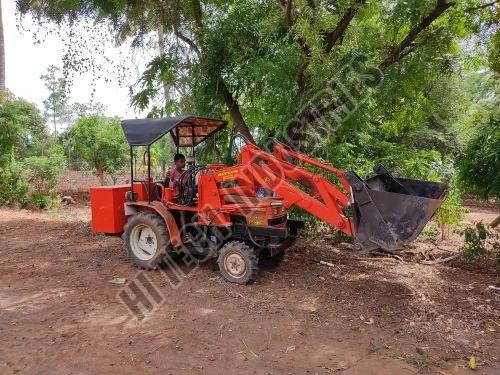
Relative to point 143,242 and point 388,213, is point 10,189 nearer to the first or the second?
point 143,242

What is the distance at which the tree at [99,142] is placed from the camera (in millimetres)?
16094

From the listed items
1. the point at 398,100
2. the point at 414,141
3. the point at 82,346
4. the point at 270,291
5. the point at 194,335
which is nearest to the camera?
the point at 82,346

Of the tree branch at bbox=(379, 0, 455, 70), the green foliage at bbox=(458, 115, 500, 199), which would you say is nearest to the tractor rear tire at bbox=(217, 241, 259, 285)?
the green foliage at bbox=(458, 115, 500, 199)

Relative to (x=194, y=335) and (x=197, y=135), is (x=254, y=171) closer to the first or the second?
(x=197, y=135)

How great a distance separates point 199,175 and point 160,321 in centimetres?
242

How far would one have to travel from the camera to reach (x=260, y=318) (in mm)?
5113

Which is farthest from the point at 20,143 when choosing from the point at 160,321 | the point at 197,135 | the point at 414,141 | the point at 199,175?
the point at 414,141

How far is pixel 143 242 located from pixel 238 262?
6.15ft

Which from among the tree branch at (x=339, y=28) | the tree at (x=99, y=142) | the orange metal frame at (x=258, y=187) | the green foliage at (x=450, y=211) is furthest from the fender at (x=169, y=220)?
the tree at (x=99, y=142)

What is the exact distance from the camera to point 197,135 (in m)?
7.93

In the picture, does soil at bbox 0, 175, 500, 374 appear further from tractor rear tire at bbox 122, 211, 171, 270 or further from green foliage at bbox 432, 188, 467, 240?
green foliage at bbox 432, 188, 467, 240

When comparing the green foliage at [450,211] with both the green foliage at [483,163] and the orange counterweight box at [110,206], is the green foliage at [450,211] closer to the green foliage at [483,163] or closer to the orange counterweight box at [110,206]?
the green foliage at [483,163]

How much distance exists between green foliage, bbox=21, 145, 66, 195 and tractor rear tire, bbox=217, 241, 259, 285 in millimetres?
9931

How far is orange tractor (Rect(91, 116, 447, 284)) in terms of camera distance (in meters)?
5.38
